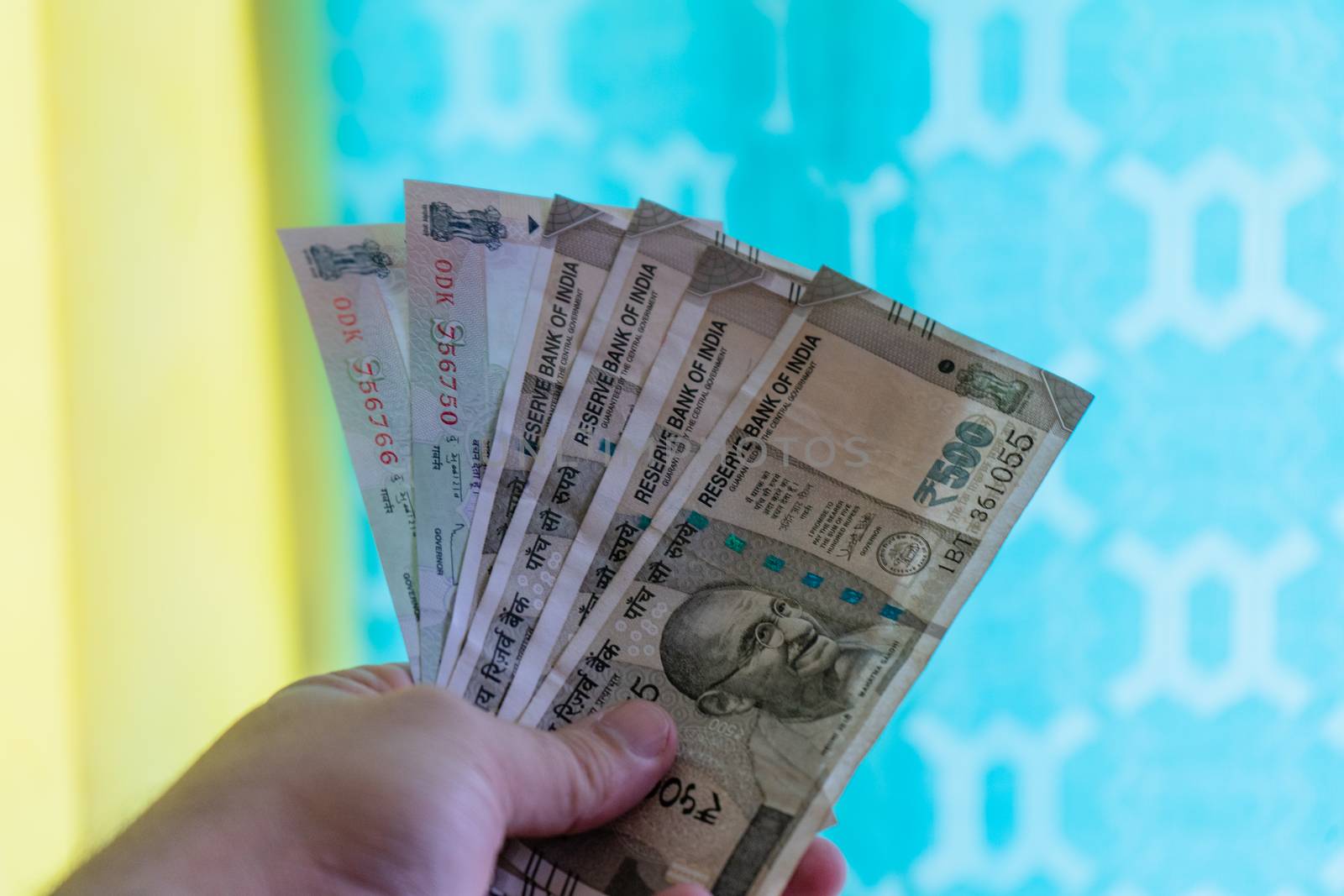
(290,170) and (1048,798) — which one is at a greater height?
(290,170)

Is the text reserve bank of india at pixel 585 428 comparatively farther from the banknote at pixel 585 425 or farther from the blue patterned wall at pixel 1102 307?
the blue patterned wall at pixel 1102 307

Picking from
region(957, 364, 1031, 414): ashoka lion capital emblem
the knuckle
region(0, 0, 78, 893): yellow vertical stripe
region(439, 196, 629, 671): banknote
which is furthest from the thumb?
region(0, 0, 78, 893): yellow vertical stripe

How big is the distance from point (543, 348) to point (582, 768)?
0.86 ft

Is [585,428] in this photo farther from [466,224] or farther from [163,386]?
[163,386]

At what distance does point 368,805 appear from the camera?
445mm

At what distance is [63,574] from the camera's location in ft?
2.43

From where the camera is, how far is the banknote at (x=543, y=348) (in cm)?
59

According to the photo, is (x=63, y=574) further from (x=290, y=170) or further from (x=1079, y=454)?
(x=1079, y=454)

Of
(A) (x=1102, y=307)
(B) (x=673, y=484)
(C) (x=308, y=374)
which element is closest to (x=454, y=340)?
(B) (x=673, y=484)

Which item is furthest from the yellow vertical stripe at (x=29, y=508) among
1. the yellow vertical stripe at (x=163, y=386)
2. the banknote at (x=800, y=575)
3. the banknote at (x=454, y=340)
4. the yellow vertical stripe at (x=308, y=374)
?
the banknote at (x=800, y=575)

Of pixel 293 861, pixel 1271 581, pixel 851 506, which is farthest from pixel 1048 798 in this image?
pixel 293 861

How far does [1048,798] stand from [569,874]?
1.64 ft

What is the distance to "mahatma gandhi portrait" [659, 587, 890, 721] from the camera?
552 mm

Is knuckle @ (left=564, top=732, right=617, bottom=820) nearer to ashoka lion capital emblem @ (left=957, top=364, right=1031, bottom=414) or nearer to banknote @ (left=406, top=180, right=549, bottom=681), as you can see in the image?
banknote @ (left=406, top=180, right=549, bottom=681)
